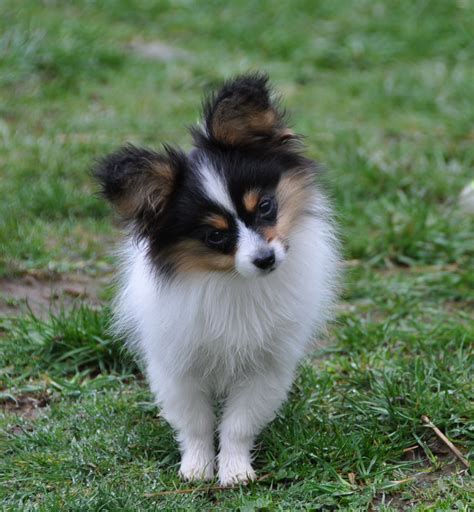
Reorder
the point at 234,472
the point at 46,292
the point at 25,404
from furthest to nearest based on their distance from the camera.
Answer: the point at 46,292 → the point at 25,404 → the point at 234,472

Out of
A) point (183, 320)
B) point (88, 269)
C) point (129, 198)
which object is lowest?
point (88, 269)

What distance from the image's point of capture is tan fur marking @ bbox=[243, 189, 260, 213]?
3572 mm

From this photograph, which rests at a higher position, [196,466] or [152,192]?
[152,192]

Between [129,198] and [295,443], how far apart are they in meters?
1.19

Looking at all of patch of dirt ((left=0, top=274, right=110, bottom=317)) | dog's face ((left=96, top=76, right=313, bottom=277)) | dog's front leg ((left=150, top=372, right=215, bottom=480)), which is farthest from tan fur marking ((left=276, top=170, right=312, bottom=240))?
patch of dirt ((left=0, top=274, right=110, bottom=317))

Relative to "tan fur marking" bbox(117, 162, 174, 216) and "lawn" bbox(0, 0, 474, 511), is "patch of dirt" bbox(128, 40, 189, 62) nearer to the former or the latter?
"lawn" bbox(0, 0, 474, 511)

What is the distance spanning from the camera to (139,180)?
3572 mm

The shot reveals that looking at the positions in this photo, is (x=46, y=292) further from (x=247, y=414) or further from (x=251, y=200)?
(x=251, y=200)

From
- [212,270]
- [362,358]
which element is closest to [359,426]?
[362,358]

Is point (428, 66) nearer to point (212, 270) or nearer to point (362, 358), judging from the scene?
point (362, 358)

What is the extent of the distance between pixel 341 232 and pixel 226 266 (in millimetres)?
1240

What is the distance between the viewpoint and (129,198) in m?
3.60

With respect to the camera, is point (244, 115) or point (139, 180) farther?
point (244, 115)

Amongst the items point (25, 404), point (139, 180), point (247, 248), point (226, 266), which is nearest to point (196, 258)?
point (226, 266)
